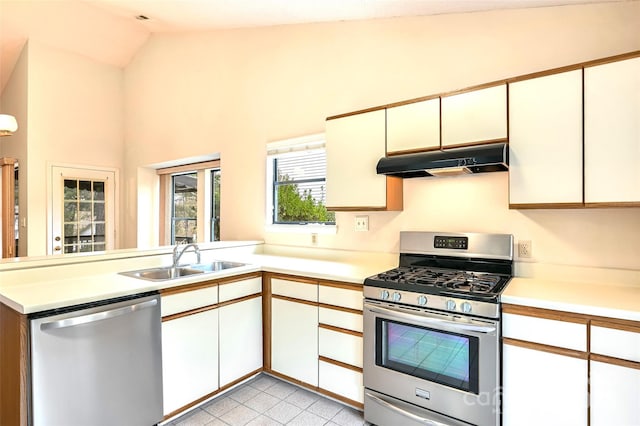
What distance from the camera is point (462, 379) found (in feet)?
5.74

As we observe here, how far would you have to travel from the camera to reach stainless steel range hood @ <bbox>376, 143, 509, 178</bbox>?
6.10 feet

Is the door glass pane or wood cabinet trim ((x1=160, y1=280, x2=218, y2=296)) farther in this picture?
the door glass pane

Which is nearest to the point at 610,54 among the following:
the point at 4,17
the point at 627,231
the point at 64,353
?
the point at 627,231

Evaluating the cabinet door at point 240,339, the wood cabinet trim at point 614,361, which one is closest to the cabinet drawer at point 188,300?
the cabinet door at point 240,339

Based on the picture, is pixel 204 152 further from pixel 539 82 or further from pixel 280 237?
pixel 539 82

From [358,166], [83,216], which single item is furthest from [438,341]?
[83,216]

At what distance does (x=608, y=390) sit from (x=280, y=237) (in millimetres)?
2596

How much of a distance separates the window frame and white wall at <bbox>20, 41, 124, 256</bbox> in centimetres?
312

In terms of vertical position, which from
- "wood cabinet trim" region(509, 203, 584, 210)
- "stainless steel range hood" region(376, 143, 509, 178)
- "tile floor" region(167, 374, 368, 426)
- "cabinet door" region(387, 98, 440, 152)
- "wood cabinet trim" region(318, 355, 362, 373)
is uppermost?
"cabinet door" region(387, 98, 440, 152)

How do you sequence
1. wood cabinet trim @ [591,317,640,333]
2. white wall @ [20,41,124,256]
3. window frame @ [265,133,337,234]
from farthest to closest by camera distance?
1. white wall @ [20,41,124,256]
2. window frame @ [265,133,337,234]
3. wood cabinet trim @ [591,317,640,333]

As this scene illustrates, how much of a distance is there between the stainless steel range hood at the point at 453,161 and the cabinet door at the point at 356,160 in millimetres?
153

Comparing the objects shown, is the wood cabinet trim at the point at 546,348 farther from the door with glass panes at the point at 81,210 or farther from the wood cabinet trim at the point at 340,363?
the door with glass panes at the point at 81,210

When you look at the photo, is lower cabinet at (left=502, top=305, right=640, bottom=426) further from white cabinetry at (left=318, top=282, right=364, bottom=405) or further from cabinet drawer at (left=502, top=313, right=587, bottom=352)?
white cabinetry at (left=318, top=282, right=364, bottom=405)

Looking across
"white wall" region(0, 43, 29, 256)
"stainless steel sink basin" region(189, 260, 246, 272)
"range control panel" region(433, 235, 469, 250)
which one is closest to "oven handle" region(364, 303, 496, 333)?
"range control panel" region(433, 235, 469, 250)
